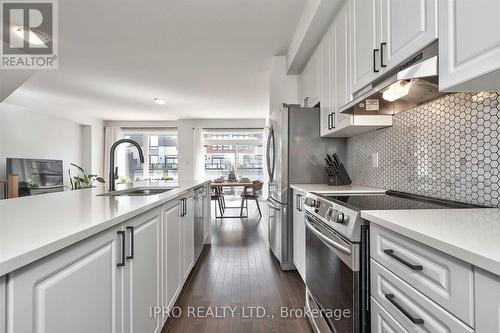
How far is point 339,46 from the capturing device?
198cm

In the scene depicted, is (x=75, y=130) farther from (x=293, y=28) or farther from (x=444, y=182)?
(x=444, y=182)

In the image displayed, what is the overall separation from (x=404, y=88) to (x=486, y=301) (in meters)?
1.12

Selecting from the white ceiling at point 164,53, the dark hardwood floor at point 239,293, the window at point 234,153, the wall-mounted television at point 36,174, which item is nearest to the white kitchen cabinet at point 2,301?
the dark hardwood floor at point 239,293

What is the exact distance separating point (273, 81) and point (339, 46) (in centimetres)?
179

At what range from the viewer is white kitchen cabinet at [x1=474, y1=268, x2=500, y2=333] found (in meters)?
0.51

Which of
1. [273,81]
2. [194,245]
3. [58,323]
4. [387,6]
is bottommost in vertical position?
[194,245]

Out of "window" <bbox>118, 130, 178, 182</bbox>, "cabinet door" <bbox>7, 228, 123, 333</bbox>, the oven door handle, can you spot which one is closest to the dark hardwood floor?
the oven door handle

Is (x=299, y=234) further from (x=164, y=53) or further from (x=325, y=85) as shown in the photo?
(x=164, y=53)

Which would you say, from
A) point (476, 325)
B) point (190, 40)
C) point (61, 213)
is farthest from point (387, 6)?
point (190, 40)

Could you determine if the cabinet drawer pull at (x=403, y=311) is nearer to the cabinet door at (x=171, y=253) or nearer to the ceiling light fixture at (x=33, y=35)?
the cabinet door at (x=171, y=253)

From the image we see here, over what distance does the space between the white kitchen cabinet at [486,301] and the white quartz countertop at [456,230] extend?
3cm

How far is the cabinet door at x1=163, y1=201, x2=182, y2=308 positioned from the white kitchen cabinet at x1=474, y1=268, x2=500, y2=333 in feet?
4.75
